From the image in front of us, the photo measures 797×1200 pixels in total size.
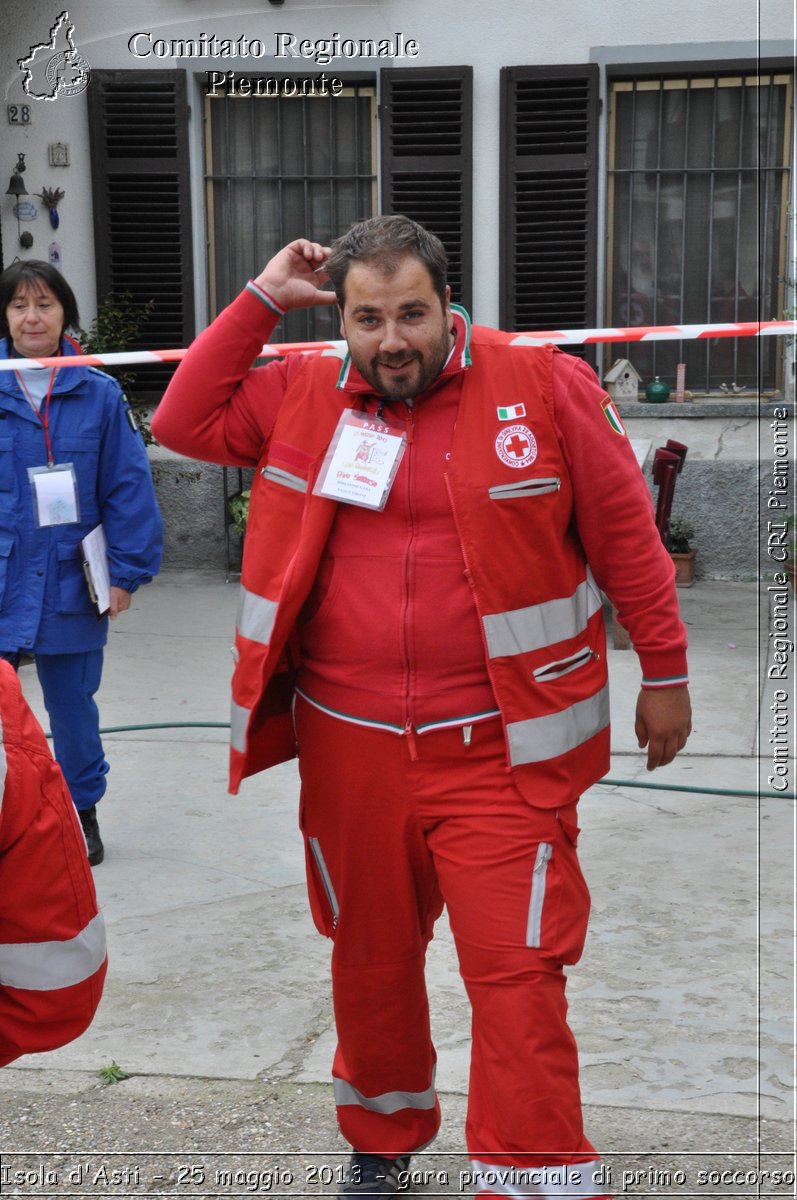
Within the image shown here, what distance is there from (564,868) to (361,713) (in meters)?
0.49

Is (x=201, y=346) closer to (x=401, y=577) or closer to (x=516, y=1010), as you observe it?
(x=401, y=577)

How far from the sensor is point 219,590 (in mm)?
9266

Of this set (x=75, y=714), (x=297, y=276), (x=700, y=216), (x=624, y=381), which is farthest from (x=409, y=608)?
(x=700, y=216)

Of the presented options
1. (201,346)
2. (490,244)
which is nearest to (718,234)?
(490,244)

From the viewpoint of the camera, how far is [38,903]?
2123 mm

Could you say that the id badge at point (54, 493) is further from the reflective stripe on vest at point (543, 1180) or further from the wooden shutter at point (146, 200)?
the wooden shutter at point (146, 200)

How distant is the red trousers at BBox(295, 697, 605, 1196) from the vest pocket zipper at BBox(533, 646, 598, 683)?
0.13 meters

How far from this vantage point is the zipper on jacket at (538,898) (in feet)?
8.71

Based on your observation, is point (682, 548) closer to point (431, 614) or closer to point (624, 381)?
point (624, 381)

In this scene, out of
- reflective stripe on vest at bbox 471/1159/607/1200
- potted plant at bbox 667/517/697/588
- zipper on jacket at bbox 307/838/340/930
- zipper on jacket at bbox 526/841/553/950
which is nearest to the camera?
reflective stripe on vest at bbox 471/1159/607/1200

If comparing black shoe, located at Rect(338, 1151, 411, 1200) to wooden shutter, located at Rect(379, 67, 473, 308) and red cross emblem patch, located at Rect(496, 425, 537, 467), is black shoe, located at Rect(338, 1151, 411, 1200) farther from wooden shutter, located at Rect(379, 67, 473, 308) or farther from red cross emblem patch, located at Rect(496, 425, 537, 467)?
wooden shutter, located at Rect(379, 67, 473, 308)

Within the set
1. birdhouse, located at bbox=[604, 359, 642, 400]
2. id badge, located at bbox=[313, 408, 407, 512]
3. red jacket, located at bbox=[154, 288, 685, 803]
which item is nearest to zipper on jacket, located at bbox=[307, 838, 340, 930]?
red jacket, located at bbox=[154, 288, 685, 803]

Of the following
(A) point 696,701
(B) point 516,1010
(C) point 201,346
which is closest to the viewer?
(B) point 516,1010

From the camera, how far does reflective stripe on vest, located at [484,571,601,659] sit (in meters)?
2.77
